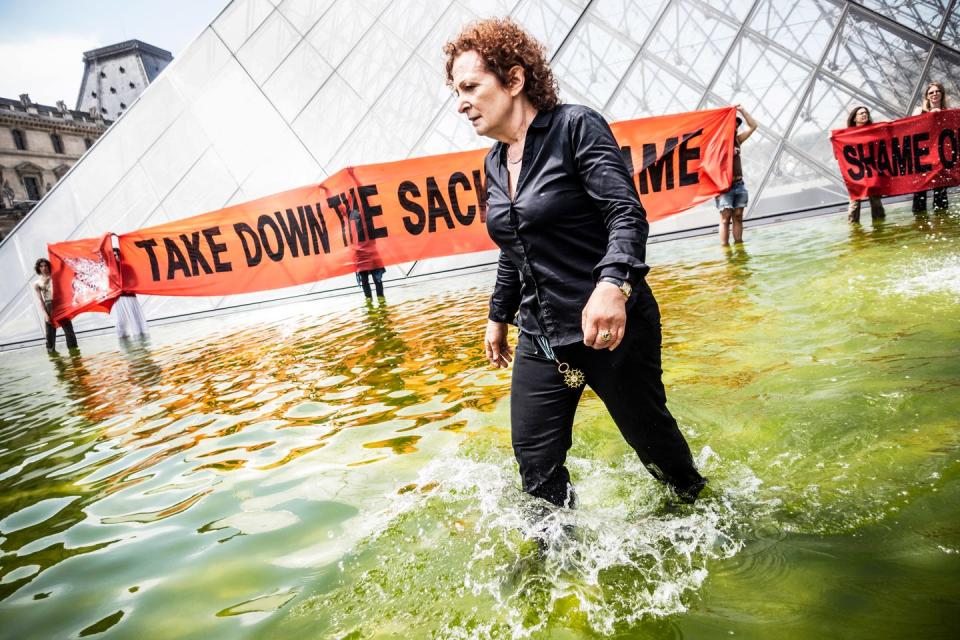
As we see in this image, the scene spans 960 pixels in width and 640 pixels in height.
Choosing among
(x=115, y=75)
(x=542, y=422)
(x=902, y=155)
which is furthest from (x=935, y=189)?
(x=115, y=75)

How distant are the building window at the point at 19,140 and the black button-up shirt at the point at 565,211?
6705 centimetres

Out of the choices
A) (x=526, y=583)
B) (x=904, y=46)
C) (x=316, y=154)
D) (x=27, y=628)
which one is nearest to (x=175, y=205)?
(x=316, y=154)

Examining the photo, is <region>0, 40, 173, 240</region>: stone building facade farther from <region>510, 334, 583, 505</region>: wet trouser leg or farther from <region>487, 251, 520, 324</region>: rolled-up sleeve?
<region>510, 334, 583, 505</region>: wet trouser leg

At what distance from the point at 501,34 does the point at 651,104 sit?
444 inches

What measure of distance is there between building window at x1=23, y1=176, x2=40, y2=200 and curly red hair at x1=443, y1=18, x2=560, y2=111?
65807 millimetres

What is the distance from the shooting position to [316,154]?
1180 cm

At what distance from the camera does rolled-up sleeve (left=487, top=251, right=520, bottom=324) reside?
187 centimetres

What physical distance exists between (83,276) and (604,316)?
1136cm

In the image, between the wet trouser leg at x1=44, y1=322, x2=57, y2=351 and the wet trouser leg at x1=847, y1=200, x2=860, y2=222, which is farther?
the wet trouser leg at x1=44, y1=322, x2=57, y2=351

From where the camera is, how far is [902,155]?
8.37 metres

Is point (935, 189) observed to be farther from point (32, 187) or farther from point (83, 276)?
point (32, 187)

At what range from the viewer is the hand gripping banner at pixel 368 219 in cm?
802

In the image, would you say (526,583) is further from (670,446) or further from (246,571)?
(246,571)

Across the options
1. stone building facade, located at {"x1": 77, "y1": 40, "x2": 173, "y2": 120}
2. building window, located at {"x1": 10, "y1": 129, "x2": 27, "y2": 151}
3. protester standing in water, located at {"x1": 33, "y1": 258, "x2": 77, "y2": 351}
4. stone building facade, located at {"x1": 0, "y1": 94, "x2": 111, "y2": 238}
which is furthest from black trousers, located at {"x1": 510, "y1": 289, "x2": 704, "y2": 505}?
stone building facade, located at {"x1": 77, "y1": 40, "x2": 173, "y2": 120}
